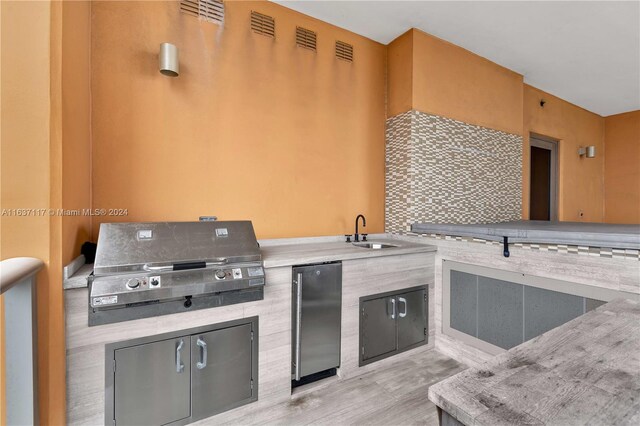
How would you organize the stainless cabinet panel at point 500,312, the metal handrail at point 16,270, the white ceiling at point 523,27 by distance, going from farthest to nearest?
the white ceiling at point 523,27
the stainless cabinet panel at point 500,312
the metal handrail at point 16,270

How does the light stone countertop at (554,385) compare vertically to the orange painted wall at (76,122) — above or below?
below

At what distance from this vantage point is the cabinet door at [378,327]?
Result: 261 centimetres

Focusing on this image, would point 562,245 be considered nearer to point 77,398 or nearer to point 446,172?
point 446,172

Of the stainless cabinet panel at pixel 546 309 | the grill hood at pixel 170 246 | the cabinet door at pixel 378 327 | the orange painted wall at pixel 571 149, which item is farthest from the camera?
the orange painted wall at pixel 571 149

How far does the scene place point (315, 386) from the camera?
2391mm

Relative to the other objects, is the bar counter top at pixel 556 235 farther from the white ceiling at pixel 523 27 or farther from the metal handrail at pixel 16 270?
the metal handrail at pixel 16 270

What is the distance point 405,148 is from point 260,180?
66.0 inches

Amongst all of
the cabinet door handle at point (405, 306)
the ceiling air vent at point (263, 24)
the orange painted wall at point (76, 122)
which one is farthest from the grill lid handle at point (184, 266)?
the ceiling air vent at point (263, 24)

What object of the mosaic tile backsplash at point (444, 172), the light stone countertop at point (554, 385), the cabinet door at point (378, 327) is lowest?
the cabinet door at point (378, 327)

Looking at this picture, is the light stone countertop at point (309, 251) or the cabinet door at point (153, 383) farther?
the light stone countertop at point (309, 251)

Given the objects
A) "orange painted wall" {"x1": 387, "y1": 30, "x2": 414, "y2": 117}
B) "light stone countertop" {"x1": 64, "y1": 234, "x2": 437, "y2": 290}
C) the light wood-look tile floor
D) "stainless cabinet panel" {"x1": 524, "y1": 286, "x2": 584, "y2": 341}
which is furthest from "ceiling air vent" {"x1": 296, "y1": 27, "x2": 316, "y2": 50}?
the light wood-look tile floor

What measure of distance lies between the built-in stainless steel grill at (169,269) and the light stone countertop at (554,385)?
1.48 meters

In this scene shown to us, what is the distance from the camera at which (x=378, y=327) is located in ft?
8.81

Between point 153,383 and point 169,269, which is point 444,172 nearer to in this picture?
point 169,269
